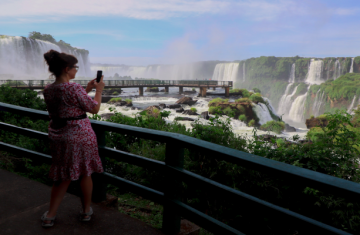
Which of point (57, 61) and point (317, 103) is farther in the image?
point (317, 103)

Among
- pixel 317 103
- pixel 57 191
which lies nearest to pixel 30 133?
pixel 57 191

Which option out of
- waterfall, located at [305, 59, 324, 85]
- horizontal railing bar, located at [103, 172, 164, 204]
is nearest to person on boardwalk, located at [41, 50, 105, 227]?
horizontal railing bar, located at [103, 172, 164, 204]

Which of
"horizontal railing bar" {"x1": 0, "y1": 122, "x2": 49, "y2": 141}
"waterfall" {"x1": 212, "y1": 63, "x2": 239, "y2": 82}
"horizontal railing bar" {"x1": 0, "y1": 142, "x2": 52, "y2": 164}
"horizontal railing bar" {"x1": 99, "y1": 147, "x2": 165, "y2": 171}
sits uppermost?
"waterfall" {"x1": 212, "y1": 63, "x2": 239, "y2": 82}

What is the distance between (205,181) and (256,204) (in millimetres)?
389

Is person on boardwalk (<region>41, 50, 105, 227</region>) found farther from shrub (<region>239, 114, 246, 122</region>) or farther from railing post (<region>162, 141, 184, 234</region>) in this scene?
shrub (<region>239, 114, 246, 122</region>)

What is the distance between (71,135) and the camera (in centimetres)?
228

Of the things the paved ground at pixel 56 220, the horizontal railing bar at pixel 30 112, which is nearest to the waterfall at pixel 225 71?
the horizontal railing bar at pixel 30 112

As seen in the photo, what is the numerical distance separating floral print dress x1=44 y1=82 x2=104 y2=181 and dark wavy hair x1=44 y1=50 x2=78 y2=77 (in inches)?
4.4

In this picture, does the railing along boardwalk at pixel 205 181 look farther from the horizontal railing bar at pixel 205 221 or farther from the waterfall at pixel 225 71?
the waterfall at pixel 225 71

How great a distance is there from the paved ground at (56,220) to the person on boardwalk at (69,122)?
0.38 m

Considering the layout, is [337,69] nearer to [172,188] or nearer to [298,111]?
[298,111]

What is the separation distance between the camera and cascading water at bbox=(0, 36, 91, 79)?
2264 inches

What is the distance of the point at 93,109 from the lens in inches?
88.1

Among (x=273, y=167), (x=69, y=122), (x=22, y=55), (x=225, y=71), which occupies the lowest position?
(x=273, y=167)
